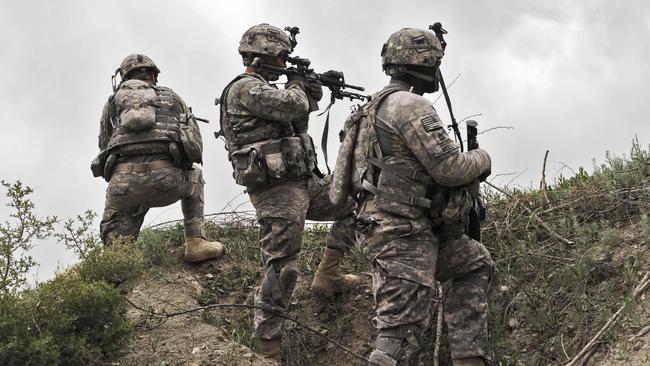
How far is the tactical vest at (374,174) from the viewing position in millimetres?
5793

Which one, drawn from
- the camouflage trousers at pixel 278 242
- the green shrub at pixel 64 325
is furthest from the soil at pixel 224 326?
the green shrub at pixel 64 325

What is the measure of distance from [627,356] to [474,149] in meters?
1.83

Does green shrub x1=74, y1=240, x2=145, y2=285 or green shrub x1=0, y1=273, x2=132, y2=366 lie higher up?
green shrub x1=74, y1=240, x2=145, y2=285

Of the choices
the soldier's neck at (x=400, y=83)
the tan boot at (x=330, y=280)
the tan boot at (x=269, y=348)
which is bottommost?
the tan boot at (x=269, y=348)

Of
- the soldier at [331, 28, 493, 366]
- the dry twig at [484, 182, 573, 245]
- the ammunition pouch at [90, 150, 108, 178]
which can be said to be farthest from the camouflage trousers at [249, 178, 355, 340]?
the dry twig at [484, 182, 573, 245]

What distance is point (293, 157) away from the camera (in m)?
7.10

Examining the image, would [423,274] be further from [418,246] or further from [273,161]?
[273,161]

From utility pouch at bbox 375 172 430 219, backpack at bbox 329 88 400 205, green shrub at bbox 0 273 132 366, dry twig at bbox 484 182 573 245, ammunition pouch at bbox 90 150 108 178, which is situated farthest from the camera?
ammunition pouch at bbox 90 150 108 178

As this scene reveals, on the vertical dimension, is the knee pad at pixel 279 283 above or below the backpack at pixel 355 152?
below

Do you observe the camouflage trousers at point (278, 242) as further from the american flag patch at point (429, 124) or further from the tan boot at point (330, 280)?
the american flag patch at point (429, 124)

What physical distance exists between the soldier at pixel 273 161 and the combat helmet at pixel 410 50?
49.5 inches

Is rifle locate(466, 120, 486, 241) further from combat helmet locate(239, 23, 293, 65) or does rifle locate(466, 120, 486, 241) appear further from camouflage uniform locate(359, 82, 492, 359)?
combat helmet locate(239, 23, 293, 65)

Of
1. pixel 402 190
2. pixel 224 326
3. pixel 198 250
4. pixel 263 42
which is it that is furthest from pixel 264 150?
pixel 198 250

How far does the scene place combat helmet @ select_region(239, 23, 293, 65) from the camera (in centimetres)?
742
